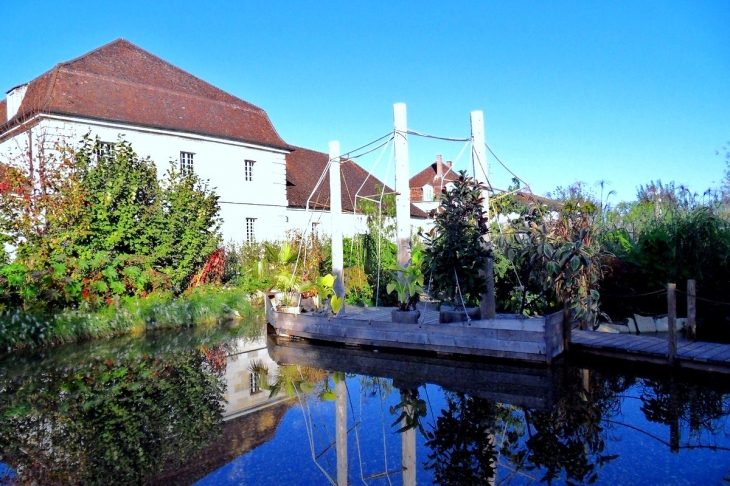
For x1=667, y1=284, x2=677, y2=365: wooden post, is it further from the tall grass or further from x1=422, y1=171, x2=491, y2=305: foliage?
the tall grass

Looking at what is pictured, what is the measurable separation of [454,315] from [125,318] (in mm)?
8192

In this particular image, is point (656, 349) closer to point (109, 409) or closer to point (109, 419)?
point (109, 419)

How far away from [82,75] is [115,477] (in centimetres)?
1789

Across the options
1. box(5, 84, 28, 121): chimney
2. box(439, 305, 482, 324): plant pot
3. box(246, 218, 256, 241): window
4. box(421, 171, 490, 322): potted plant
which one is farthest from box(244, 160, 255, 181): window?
box(439, 305, 482, 324): plant pot

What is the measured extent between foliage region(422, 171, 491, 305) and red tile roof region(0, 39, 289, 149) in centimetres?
1343

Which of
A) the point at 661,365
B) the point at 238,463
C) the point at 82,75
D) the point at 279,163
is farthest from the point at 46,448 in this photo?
the point at 279,163

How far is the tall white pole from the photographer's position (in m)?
10.4

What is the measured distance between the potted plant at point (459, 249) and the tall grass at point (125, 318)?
7.40 metres

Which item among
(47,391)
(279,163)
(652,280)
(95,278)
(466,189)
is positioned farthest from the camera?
(279,163)

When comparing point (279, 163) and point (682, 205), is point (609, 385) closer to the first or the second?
point (682, 205)

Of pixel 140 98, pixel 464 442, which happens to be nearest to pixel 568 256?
pixel 464 442

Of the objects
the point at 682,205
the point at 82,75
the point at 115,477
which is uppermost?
the point at 82,75

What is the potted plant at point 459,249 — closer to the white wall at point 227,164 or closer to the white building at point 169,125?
the white building at point 169,125

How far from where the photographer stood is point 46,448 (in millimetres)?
6082
